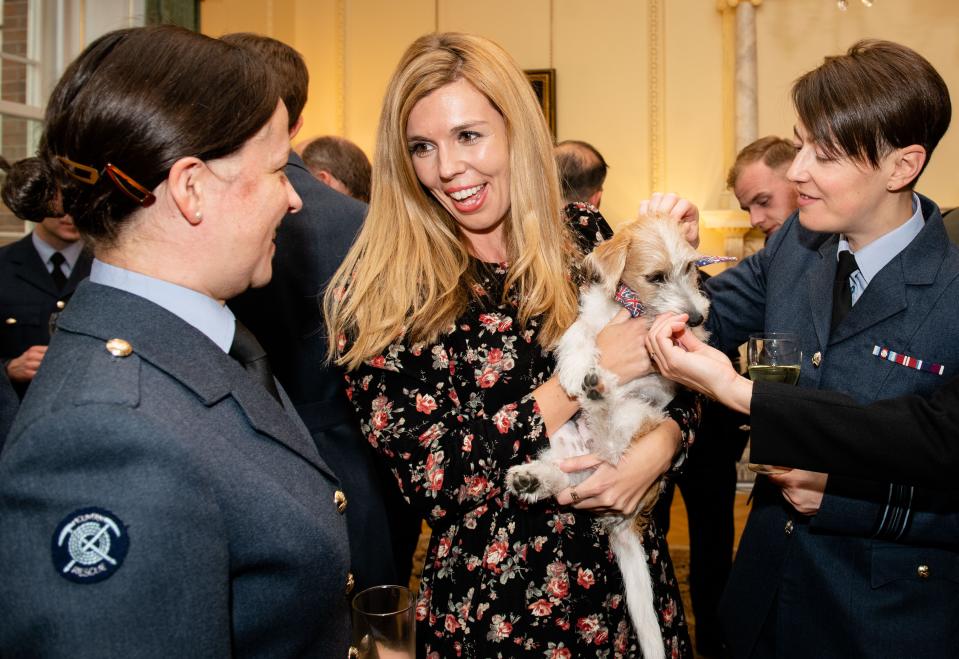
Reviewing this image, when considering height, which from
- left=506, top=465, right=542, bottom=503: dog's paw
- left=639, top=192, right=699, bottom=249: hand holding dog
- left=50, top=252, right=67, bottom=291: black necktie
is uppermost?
left=639, top=192, right=699, bottom=249: hand holding dog

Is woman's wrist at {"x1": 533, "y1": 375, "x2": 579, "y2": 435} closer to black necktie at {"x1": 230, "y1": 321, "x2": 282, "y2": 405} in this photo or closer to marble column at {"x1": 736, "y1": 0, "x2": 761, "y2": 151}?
black necktie at {"x1": 230, "y1": 321, "x2": 282, "y2": 405}

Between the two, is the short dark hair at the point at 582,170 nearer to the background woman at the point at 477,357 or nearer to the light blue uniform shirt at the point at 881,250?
the background woman at the point at 477,357

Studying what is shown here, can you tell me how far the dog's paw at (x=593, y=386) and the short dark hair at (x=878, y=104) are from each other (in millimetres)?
788

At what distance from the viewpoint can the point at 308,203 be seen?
2428 mm

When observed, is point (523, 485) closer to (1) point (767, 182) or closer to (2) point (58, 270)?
(1) point (767, 182)

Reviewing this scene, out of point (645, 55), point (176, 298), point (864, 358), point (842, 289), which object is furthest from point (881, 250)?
point (645, 55)

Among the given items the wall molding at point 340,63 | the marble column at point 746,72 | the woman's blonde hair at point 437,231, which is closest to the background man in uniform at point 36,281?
the woman's blonde hair at point 437,231

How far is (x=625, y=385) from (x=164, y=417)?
1465 millimetres

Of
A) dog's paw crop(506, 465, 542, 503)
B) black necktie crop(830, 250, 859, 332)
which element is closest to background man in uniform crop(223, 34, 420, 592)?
dog's paw crop(506, 465, 542, 503)

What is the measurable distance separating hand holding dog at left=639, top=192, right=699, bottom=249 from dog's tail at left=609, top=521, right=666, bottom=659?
107 centimetres

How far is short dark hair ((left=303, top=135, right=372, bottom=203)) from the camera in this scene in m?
4.05

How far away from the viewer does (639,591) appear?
173 centimetres

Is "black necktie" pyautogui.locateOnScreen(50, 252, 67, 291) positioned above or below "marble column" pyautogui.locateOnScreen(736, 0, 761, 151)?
below

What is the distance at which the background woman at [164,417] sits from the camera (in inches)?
33.2
